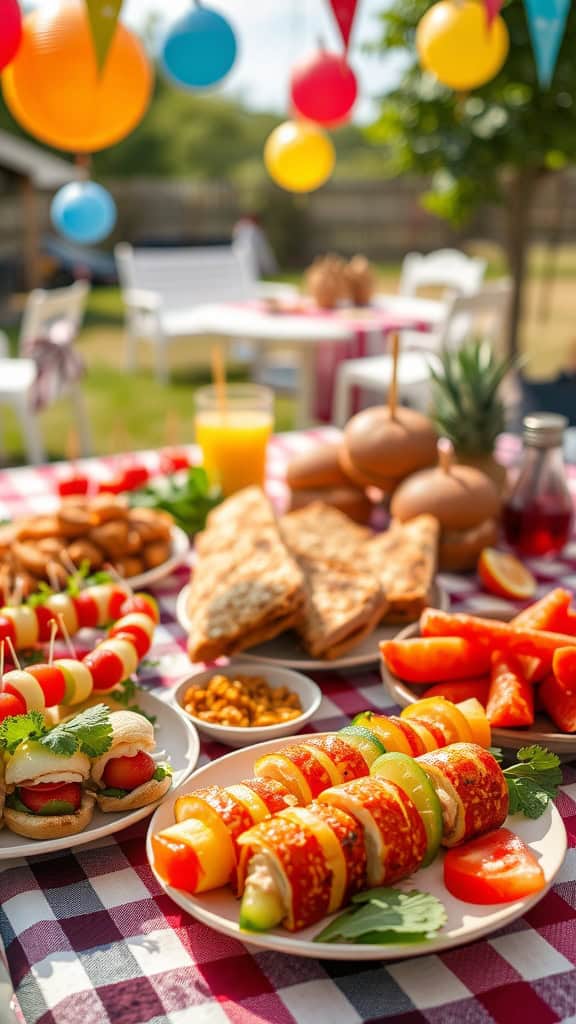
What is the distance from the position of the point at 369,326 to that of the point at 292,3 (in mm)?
5043

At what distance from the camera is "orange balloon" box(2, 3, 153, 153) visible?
1.95 m

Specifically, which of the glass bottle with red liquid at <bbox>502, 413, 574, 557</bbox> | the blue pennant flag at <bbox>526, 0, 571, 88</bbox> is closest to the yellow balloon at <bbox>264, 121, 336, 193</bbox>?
the blue pennant flag at <bbox>526, 0, 571, 88</bbox>

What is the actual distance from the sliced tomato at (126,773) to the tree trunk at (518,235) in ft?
→ 19.9

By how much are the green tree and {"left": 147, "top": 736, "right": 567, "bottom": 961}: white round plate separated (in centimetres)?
549

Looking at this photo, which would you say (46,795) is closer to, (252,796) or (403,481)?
(252,796)

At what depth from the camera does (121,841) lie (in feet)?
3.54

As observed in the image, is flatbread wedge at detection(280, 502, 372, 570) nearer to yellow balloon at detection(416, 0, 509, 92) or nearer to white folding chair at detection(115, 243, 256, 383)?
yellow balloon at detection(416, 0, 509, 92)

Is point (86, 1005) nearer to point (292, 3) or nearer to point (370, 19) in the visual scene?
point (370, 19)

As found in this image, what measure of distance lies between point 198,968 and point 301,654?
1.98ft

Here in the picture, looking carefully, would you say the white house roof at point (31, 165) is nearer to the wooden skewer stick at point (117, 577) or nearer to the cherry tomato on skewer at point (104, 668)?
the wooden skewer stick at point (117, 577)

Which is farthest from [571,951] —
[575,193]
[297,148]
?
[575,193]

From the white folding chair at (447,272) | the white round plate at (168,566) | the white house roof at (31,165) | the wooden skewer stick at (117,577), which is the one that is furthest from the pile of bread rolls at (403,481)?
the white house roof at (31,165)

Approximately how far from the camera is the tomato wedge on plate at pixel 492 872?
902 mm

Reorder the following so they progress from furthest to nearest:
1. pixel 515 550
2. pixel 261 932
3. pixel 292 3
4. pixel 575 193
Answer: pixel 575 193
pixel 292 3
pixel 515 550
pixel 261 932
